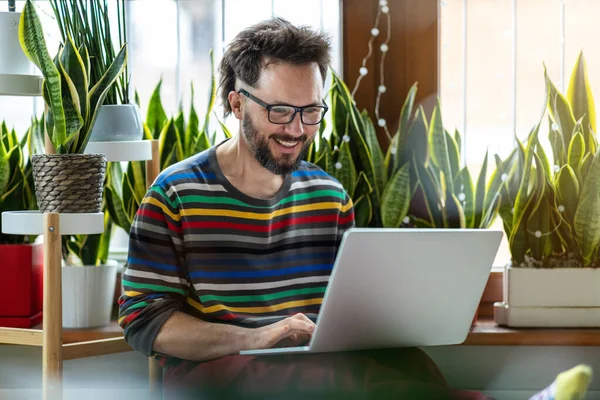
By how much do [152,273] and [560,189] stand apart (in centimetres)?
115

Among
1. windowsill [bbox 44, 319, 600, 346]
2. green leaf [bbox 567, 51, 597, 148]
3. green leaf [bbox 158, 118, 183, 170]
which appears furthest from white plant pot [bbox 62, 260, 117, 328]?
green leaf [bbox 567, 51, 597, 148]

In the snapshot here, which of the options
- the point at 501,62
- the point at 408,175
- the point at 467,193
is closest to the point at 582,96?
the point at 501,62

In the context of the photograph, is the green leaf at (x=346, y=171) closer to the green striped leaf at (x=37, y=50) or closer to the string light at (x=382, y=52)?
the string light at (x=382, y=52)

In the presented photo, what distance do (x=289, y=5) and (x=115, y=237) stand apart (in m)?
0.92

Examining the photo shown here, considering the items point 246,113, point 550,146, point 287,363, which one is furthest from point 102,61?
point 550,146

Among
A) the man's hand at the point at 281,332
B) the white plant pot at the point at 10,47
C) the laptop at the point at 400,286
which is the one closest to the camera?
the laptop at the point at 400,286

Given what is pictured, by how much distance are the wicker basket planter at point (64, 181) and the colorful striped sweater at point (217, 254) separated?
15 cm

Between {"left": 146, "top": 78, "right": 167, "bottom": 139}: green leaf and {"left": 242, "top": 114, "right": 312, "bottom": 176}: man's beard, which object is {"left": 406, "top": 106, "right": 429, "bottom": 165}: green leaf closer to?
{"left": 242, "top": 114, "right": 312, "bottom": 176}: man's beard

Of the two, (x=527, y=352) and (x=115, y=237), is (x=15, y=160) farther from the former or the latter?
(x=527, y=352)

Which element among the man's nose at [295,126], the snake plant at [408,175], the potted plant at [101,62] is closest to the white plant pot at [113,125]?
the potted plant at [101,62]

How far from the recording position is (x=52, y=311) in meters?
1.60

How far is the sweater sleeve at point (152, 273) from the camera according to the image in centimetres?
152

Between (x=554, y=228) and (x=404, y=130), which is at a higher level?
(x=404, y=130)

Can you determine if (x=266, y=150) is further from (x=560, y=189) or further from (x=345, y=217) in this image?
(x=560, y=189)
